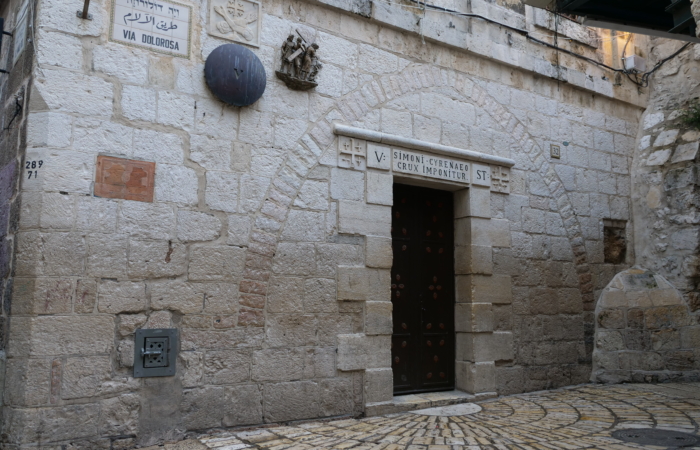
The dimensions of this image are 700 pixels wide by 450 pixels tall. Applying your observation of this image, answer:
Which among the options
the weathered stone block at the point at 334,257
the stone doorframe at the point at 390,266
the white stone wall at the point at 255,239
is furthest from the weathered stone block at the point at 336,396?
the weathered stone block at the point at 334,257

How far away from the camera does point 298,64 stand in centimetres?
420

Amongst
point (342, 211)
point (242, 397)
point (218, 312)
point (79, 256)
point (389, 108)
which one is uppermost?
point (389, 108)

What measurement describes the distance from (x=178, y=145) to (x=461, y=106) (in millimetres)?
2659

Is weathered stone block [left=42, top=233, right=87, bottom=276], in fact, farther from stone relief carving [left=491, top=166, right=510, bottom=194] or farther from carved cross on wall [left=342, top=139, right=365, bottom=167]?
stone relief carving [left=491, top=166, right=510, bottom=194]

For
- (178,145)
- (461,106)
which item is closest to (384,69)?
(461,106)

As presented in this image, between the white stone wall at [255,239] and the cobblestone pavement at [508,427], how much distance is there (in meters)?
0.27

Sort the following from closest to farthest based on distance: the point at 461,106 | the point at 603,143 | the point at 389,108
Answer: the point at 389,108 < the point at 461,106 < the point at 603,143

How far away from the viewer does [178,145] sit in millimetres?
3783

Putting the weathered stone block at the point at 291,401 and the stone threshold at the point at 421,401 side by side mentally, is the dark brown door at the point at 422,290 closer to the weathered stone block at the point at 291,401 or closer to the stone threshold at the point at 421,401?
the stone threshold at the point at 421,401

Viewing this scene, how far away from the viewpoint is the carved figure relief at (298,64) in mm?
4184

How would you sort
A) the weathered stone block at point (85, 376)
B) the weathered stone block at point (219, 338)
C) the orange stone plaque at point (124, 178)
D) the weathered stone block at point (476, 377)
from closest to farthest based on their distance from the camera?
the weathered stone block at point (85, 376), the orange stone plaque at point (124, 178), the weathered stone block at point (219, 338), the weathered stone block at point (476, 377)

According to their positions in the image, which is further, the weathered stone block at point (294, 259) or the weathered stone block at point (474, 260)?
Result: the weathered stone block at point (474, 260)

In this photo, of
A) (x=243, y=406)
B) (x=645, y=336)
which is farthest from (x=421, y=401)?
(x=645, y=336)

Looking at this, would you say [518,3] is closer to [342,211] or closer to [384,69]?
[384,69]
